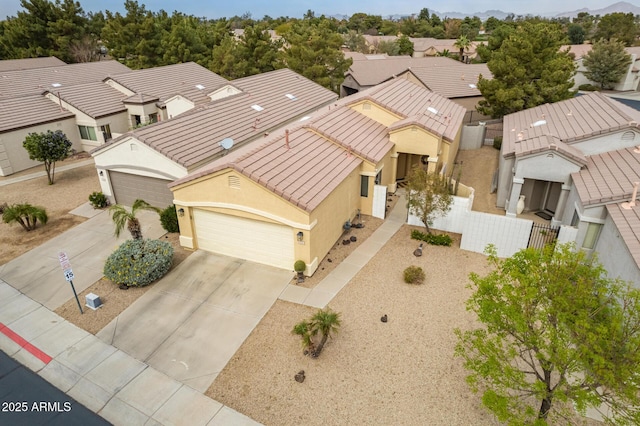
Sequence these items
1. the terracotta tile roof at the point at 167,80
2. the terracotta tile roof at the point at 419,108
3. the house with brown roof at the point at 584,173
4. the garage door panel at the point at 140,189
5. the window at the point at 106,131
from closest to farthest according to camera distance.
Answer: the house with brown roof at the point at 584,173 → the garage door panel at the point at 140,189 → the terracotta tile roof at the point at 419,108 → the window at the point at 106,131 → the terracotta tile roof at the point at 167,80

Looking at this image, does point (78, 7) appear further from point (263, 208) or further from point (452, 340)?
point (452, 340)

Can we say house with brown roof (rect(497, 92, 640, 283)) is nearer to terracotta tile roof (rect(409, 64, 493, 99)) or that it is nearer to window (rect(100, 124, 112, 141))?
terracotta tile roof (rect(409, 64, 493, 99))

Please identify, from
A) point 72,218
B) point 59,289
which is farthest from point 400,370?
point 72,218

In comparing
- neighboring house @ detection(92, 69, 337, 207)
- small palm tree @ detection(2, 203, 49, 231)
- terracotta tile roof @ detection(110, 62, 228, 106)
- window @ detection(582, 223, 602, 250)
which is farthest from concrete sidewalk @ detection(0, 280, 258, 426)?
terracotta tile roof @ detection(110, 62, 228, 106)

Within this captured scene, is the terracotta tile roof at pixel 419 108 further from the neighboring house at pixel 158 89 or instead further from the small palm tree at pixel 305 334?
the small palm tree at pixel 305 334

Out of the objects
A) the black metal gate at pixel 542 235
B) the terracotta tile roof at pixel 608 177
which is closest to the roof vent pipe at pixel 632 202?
the terracotta tile roof at pixel 608 177

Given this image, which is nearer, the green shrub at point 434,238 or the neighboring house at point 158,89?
the green shrub at point 434,238

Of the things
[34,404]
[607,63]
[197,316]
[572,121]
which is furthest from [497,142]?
[607,63]
